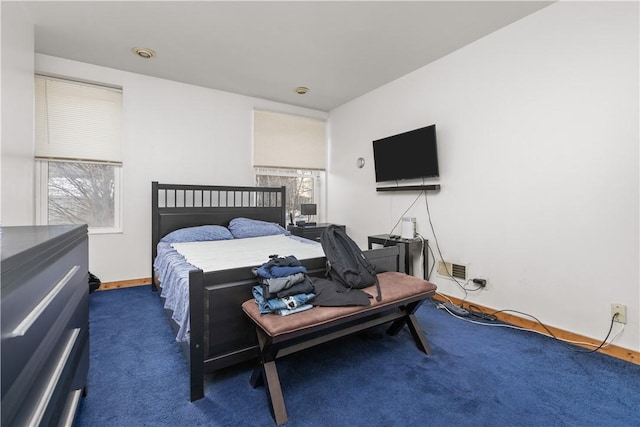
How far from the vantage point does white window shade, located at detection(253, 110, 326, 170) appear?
14.5ft

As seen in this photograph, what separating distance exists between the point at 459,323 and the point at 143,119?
4227 millimetres

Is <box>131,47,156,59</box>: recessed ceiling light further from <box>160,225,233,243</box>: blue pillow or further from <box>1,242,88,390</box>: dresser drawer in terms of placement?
<box>1,242,88,390</box>: dresser drawer

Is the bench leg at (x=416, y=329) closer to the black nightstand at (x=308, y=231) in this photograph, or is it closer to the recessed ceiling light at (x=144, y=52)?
the black nightstand at (x=308, y=231)

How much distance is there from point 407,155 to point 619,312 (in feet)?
7.41

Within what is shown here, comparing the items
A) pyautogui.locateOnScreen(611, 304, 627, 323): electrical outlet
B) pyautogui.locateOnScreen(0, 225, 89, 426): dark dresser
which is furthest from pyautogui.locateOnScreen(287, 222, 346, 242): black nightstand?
pyautogui.locateOnScreen(0, 225, 89, 426): dark dresser

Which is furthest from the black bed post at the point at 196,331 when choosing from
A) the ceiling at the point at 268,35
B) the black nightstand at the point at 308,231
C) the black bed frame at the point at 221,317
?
the black nightstand at the point at 308,231

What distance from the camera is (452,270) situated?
309cm

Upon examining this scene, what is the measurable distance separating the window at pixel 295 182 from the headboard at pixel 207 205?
1.07ft

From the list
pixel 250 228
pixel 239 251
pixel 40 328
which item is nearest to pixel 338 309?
pixel 40 328

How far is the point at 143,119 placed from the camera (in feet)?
11.8

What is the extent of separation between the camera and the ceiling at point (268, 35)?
7.72 feet

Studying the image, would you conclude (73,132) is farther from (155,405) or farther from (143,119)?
(155,405)

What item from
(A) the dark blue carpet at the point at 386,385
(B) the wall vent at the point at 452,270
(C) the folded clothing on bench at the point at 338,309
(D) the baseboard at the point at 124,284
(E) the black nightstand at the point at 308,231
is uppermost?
(E) the black nightstand at the point at 308,231

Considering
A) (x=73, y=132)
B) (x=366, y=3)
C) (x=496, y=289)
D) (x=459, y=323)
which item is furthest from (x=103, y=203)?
(x=496, y=289)
